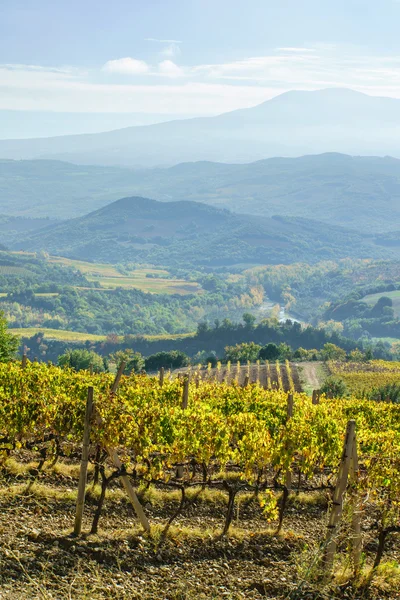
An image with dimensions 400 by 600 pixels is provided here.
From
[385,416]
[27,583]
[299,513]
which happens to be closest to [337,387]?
[385,416]

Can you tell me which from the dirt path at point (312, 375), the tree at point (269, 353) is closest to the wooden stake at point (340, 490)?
the dirt path at point (312, 375)

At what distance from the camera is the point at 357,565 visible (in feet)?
36.8

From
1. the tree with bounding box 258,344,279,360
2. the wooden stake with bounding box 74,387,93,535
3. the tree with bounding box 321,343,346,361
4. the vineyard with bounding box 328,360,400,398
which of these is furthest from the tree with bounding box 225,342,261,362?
the wooden stake with bounding box 74,387,93,535

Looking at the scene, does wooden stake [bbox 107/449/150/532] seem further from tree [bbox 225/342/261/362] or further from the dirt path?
tree [bbox 225/342/261/362]

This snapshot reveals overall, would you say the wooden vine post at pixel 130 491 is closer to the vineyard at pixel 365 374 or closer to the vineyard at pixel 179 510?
the vineyard at pixel 179 510

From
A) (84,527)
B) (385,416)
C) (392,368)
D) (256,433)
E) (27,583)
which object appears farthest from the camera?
(392,368)

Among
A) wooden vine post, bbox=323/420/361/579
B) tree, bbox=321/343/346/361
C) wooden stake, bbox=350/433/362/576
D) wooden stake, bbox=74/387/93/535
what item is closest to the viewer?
wooden vine post, bbox=323/420/361/579

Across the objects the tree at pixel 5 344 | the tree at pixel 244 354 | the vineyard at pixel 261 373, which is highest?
the tree at pixel 5 344

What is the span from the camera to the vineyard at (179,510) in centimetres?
1082

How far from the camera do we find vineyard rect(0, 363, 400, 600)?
1082cm

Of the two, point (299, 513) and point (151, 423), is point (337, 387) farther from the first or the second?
point (151, 423)

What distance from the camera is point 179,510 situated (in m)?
12.7

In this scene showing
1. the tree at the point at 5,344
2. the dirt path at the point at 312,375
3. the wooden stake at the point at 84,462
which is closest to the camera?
the wooden stake at the point at 84,462

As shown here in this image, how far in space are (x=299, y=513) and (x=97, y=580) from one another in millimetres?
5931
